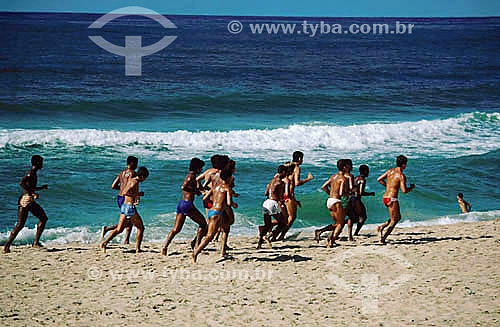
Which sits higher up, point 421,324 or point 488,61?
point 488,61

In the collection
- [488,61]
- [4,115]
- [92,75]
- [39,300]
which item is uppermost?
[488,61]

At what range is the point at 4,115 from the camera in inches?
1010

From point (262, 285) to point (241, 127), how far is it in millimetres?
17627

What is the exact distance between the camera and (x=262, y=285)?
758 cm

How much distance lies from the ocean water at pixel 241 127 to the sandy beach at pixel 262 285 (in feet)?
7.97

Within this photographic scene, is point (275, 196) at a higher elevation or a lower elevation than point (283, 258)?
higher

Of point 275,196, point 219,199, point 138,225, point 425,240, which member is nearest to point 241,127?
point 425,240

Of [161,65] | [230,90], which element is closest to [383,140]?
[230,90]

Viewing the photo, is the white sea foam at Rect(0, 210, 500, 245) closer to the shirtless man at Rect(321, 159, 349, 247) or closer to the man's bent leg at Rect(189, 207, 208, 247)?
the shirtless man at Rect(321, 159, 349, 247)

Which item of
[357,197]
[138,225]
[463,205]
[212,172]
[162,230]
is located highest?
[212,172]

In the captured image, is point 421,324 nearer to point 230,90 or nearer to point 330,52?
point 230,90

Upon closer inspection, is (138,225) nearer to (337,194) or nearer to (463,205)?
(337,194)

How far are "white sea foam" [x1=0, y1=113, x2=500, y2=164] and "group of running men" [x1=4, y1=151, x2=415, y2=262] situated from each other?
910 centimetres

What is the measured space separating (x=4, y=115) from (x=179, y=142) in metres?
9.72
